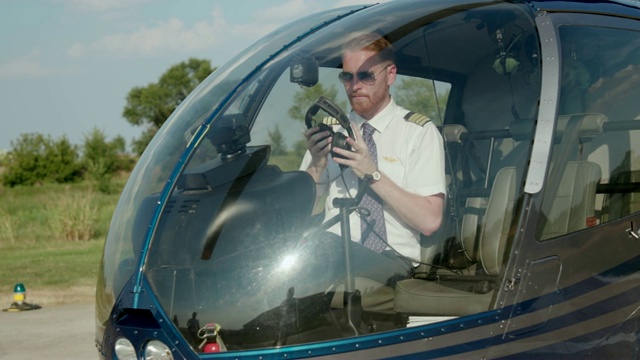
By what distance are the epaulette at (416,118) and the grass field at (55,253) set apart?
630 centimetres

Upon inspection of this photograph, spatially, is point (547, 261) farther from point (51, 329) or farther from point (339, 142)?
point (51, 329)

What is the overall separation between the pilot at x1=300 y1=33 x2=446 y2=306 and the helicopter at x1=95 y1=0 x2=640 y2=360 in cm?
6

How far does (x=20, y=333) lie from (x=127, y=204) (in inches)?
173

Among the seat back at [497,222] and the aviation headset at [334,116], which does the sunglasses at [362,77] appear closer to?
the aviation headset at [334,116]

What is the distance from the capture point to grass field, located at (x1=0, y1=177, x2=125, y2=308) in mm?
9967

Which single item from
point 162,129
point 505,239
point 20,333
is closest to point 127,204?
point 162,129

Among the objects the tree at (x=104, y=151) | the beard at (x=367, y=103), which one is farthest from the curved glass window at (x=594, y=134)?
the tree at (x=104, y=151)

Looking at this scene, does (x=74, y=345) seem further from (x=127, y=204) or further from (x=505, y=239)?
(x=505, y=239)

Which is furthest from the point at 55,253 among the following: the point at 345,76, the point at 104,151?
the point at 104,151

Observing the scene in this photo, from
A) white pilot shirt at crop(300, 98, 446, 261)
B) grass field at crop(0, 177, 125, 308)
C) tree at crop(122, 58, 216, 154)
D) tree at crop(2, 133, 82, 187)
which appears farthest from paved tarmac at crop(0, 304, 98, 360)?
tree at crop(122, 58, 216, 154)

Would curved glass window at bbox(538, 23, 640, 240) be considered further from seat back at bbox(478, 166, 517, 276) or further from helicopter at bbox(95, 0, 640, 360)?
seat back at bbox(478, 166, 517, 276)

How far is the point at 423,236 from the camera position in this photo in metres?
3.79

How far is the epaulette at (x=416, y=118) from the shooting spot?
3922 mm

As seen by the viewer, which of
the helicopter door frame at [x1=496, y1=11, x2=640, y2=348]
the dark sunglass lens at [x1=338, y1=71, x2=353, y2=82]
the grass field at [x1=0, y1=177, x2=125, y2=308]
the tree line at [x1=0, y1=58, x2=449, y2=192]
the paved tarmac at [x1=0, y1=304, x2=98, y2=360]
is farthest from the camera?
the tree line at [x1=0, y1=58, x2=449, y2=192]
